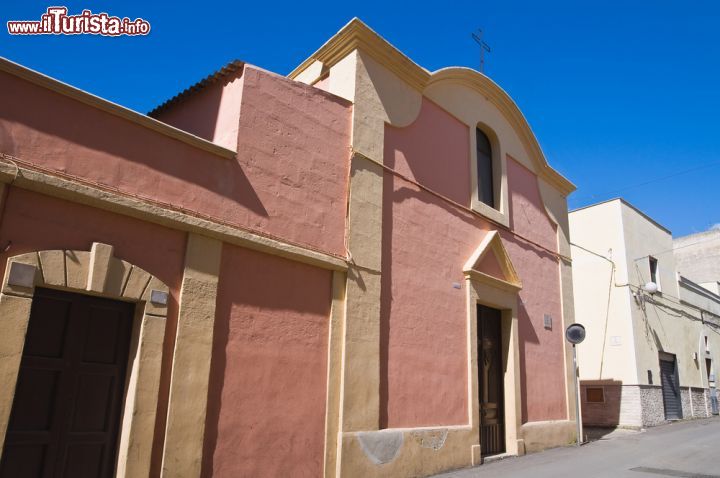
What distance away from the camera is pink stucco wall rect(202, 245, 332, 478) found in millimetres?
6059

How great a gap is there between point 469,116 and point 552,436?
6.56 meters

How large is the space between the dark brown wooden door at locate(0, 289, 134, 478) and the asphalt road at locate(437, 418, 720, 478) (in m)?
4.86

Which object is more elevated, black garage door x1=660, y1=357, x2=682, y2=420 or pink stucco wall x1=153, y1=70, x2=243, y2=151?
pink stucco wall x1=153, y1=70, x2=243, y2=151

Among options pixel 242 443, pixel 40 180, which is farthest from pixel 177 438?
pixel 40 180

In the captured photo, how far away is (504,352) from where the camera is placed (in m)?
10.6

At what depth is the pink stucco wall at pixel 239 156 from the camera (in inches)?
204

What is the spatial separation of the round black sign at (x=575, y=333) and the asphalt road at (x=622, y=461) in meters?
2.11

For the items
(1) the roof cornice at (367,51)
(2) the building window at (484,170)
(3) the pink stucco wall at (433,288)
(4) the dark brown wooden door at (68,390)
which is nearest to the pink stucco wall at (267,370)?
(4) the dark brown wooden door at (68,390)

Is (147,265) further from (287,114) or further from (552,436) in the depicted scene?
(552,436)

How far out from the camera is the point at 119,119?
18.7 ft

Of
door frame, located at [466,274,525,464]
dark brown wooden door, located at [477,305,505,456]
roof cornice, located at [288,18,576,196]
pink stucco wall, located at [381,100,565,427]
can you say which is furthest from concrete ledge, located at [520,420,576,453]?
roof cornice, located at [288,18,576,196]

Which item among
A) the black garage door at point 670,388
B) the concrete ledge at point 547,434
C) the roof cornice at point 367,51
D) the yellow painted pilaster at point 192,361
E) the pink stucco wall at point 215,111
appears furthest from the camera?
the black garage door at point 670,388

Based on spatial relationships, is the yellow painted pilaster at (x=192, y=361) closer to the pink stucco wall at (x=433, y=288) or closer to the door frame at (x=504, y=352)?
the pink stucco wall at (x=433, y=288)

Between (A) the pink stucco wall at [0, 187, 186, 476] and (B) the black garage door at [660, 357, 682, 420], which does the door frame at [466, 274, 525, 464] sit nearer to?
(A) the pink stucco wall at [0, 187, 186, 476]
